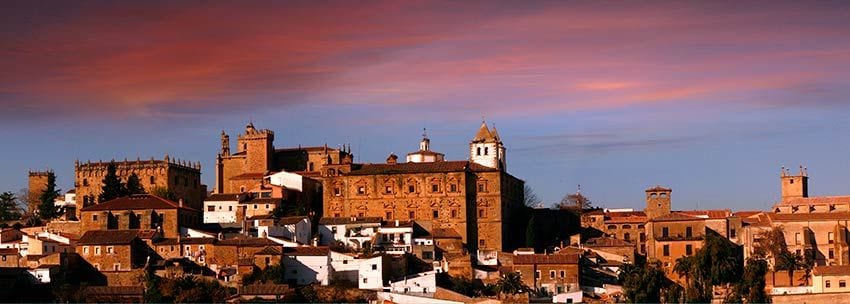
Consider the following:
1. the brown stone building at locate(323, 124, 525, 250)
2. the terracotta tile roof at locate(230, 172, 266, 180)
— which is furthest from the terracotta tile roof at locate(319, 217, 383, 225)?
the terracotta tile roof at locate(230, 172, 266, 180)

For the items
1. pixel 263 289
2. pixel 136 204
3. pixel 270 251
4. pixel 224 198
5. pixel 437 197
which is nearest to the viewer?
pixel 263 289

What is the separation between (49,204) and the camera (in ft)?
278

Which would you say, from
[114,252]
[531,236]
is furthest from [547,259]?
[114,252]

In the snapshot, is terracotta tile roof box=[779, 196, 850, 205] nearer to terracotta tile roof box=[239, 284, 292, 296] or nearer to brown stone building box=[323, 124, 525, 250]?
brown stone building box=[323, 124, 525, 250]

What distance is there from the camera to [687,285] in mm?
66250

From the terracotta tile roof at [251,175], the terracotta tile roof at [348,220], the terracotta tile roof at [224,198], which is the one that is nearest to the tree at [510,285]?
the terracotta tile roof at [348,220]

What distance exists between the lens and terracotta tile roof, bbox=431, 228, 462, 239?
238ft

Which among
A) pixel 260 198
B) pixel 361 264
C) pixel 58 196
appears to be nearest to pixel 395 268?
pixel 361 264

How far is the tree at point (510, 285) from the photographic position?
2510 inches

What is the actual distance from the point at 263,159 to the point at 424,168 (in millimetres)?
12929

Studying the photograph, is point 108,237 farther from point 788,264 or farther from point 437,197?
point 788,264

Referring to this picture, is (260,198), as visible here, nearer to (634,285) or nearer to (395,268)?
(395,268)

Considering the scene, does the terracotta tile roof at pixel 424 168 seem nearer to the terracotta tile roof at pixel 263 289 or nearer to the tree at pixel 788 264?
the terracotta tile roof at pixel 263 289

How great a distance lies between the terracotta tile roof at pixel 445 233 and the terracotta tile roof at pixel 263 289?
12.4m
